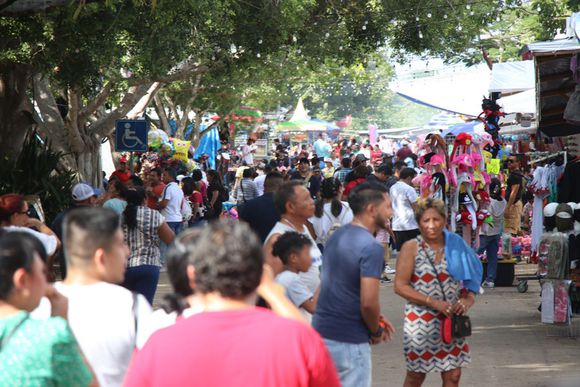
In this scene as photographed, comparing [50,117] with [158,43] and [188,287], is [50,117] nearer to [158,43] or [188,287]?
[158,43]

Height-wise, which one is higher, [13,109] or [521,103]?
[13,109]

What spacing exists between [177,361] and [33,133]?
15515 millimetres

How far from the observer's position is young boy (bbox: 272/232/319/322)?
6.12 m

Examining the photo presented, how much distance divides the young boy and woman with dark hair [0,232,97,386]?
7.57ft

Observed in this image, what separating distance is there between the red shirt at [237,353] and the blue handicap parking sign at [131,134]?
1715cm

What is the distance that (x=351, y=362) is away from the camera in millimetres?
5930

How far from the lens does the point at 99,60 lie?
1609cm

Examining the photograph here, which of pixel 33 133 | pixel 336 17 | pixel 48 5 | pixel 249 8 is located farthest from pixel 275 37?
pixel 48 5

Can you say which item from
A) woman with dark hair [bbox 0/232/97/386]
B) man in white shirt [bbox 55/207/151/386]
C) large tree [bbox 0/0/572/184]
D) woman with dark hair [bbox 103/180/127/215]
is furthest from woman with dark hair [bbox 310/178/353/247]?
woman with dark hair [bbox 0/232/97/386]

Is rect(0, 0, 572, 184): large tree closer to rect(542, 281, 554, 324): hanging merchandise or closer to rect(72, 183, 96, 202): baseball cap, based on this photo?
rect(72, 183, 96, 202): baseball cap

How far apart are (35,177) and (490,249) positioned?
23.9ft

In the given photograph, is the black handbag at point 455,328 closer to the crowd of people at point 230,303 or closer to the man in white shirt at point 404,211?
the crowd of people at point 230,303

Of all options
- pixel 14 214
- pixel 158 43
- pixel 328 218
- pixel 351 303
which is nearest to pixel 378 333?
pixel 351 303

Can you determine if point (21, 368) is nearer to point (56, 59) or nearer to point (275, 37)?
point (56, 59)
